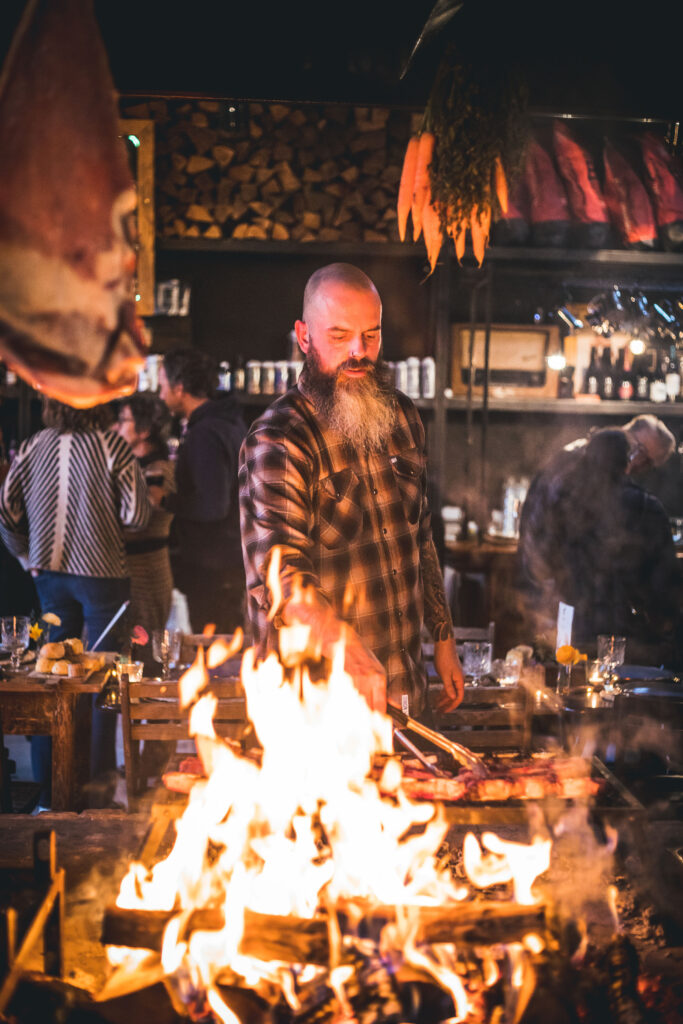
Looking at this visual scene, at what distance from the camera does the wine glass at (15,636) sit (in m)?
3.75

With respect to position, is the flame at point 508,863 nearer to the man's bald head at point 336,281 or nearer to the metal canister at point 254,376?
the man's bald head at point 336,281

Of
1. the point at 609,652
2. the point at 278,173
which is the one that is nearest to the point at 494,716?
the point at 609,652

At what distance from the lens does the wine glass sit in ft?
12.3

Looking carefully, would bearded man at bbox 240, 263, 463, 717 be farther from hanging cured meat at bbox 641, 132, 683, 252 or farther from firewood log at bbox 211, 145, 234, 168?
hanging cured meat at bbox 641, 132, 683, 252

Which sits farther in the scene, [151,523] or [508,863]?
[151,523]

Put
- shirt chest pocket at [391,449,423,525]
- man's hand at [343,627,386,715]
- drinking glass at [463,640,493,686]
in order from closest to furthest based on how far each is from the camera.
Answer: man's hand at [343,627,386,715], shirt chest pocket at [391,449,423,525], drinking glass at [463,640,493,686]

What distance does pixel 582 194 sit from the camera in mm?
6199

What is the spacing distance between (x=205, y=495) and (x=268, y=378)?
1.27 meters

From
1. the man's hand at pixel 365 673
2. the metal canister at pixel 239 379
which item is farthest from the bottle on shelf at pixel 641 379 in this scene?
the man's hand at pixel 365 673

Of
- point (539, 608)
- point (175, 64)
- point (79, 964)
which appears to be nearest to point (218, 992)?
point (79, 964)

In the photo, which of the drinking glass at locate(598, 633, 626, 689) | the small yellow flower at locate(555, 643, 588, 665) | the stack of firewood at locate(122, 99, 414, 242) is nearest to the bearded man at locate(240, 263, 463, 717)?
the small yellow flower at locate(555, 643, 588, 665)

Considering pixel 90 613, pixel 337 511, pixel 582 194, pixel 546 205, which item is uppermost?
pixel 582 194

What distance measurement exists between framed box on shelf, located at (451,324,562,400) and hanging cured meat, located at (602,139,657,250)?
85 centimetres

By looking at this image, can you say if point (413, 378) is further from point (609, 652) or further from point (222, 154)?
point (609, 652)
